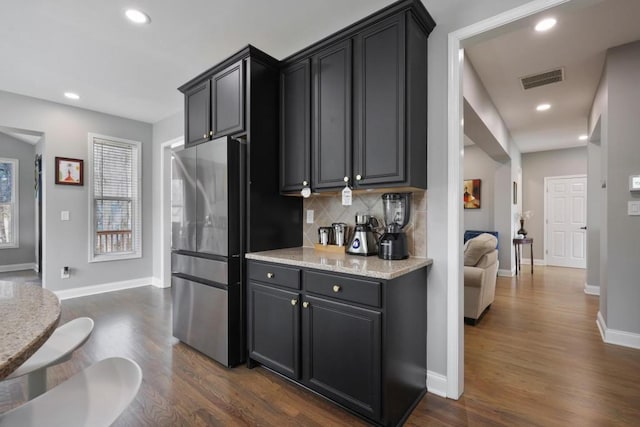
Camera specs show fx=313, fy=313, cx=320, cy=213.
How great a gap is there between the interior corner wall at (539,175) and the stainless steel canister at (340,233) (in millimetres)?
6832

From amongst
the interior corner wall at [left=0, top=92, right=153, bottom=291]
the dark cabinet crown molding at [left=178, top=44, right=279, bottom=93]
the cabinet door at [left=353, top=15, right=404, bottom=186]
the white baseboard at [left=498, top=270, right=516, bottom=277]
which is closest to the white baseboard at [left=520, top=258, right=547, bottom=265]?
the white baseboard at [left=498, top=270, right=516, bottom=277]

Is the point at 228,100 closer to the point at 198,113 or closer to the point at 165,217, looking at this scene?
the point at 198,113

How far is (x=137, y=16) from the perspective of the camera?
245 cm

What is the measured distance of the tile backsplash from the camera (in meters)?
2.20

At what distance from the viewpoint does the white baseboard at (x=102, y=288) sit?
14.3 ft

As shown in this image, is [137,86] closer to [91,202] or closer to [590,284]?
[91,202]

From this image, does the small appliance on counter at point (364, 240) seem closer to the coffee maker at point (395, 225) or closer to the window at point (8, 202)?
the coffee maker at point (395, 225)

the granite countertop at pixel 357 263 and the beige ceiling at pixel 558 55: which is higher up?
the beige ceiling at pixel 558 55

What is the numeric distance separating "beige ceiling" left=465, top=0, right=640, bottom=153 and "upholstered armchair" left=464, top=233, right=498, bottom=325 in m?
1.90

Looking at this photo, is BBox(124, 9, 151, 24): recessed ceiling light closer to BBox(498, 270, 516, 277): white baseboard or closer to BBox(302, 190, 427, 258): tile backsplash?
BBox(302, 190, 427, 258): tile backsplash

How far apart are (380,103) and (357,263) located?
104cm

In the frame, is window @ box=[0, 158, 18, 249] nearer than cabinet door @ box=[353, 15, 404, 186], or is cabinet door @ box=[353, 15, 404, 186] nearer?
cabinet door @ box=[353, 15, 404, 186]

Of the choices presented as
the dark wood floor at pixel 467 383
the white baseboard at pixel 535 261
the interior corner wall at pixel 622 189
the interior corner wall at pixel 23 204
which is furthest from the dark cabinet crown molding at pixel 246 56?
the white baseboard at pixel 535 261

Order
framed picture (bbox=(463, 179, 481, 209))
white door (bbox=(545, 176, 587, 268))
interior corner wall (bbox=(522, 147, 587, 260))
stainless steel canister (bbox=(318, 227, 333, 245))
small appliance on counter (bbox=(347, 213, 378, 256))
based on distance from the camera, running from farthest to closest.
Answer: interior corner wall (bbox=(522, 147, 587, 260)) → white door (bbox=(545, 176, 587, 268)) → framed picture (bbox=(463, 179, 481, 209)) → stainless steel canister (bbox=(318, 227, 333, 245)) → small appliance on counter (bbox=(347, 213, 378, 256))
